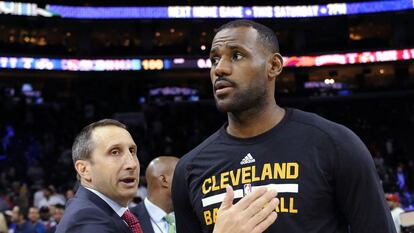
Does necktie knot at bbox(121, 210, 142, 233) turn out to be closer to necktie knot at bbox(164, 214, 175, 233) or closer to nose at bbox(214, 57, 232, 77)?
nose at bbox(214, 57, 232, 77)

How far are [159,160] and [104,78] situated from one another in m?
24.5

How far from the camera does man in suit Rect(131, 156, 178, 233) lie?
14.5 feet

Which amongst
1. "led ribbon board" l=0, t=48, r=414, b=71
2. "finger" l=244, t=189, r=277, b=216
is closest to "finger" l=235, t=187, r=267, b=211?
"finger" l=244, t=189, r=277, b=216

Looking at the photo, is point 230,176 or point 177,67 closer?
point 230,176

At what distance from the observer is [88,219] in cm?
238

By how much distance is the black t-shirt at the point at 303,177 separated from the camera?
72.6 inches

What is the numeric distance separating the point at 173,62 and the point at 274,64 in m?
25.4

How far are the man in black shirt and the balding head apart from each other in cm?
242

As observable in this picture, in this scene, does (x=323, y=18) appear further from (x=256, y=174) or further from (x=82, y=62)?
(x=256, y=174)

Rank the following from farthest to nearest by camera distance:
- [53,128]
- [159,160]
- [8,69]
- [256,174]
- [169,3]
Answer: [169,3] → [8,69] → [53,128] → [159,160] → [256,174]

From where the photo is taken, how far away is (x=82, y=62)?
26.1 metres

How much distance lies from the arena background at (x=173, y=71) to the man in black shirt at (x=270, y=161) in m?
18.8

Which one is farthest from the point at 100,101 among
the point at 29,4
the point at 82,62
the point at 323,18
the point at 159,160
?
the point at 159,160

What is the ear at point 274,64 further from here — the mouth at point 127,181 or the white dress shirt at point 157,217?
the white dress shirt at point 157,217
